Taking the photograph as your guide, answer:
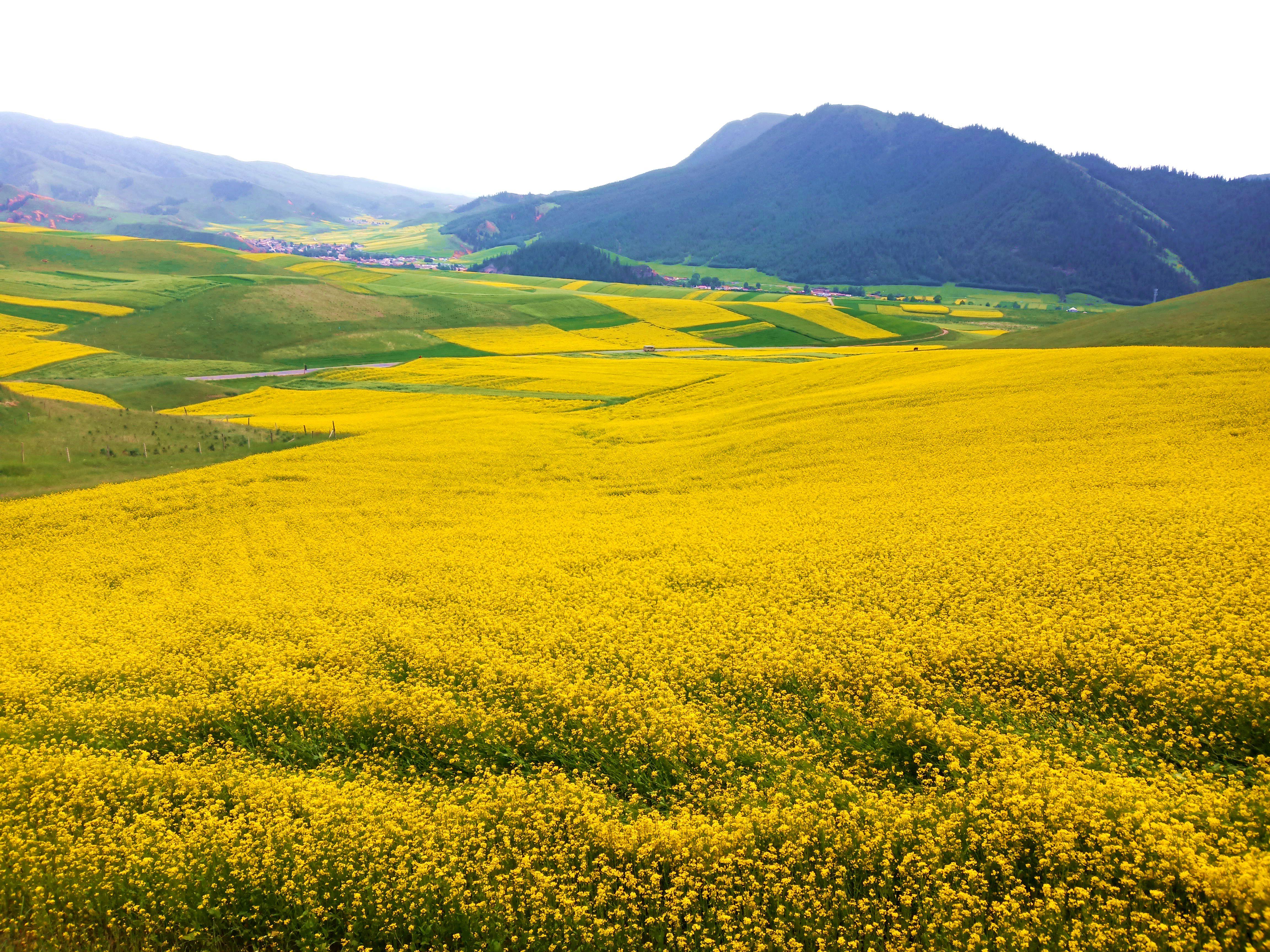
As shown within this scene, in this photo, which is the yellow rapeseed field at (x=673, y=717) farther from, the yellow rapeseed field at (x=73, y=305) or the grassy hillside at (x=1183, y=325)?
the yellow rapeseed field at (x=73, y=305)

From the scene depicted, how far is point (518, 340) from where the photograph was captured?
9669 cm

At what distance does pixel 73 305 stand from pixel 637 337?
79007 millimetres

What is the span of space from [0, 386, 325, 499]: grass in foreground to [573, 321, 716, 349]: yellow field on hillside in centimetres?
5857

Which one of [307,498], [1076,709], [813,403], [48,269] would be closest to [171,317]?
[48,269]

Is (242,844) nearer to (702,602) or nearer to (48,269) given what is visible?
(702,602)

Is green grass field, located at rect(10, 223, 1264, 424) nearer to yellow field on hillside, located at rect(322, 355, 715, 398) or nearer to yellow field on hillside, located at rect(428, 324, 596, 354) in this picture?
yellow field on hillside, located at rect(428, 324, 596, 354)

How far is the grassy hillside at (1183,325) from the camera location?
42.3 m

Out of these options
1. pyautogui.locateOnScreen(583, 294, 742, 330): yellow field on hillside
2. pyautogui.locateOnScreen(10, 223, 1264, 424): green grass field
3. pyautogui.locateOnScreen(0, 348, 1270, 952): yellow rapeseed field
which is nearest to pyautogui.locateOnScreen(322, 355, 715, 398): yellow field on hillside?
pyautogui.locateOnScreen(10, 223, 1264, 424): green grass field

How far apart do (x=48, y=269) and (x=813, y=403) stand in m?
153

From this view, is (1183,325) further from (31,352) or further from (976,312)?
(976,312)

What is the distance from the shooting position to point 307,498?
29766mm

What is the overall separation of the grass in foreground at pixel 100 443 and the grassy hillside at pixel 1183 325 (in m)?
55.2

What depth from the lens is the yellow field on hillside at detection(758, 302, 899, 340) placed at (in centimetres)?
11231

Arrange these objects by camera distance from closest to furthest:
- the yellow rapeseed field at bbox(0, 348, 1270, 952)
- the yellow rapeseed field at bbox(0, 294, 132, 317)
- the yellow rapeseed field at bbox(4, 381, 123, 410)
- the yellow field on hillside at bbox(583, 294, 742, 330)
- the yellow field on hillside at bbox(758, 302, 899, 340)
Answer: the yellow rapeseed field at bbox(0, 348, 1270, 952) < the yellow rapeseed field at bbox(4, 381, 123, 410) < the yellow rapeseed field at bbox(0, 294, 132, 317) < the yellow field on hillside at bbox(758, 302, 899, 340) < the yellow field on hillside at bbox(583, 294, 742, 330)
